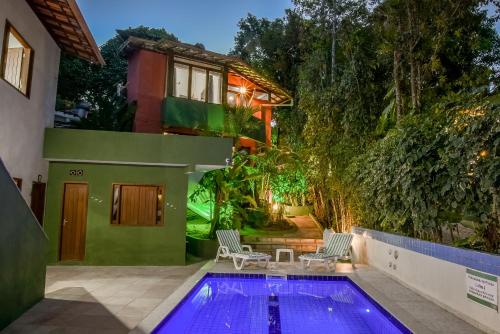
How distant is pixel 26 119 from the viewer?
8305mm

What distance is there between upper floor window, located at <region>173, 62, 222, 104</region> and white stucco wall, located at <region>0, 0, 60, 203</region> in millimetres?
5071

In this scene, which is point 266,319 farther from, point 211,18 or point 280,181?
point 211,18

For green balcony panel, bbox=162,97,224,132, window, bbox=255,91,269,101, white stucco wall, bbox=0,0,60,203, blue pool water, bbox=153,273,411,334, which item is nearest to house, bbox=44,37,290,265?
white stucco wall, bbox=0,0,60,203

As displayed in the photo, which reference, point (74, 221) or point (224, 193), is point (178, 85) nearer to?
point (224, 193)

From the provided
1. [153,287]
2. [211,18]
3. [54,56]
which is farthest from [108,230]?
[211,18]

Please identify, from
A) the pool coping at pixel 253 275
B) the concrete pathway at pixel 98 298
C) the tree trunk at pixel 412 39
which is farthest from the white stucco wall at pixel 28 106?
the tree trunk at pixel 412 39

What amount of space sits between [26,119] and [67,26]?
2560mm

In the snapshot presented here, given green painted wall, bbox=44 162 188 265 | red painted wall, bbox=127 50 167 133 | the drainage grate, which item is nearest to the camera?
the drainage grate

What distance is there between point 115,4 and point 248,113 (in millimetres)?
126038

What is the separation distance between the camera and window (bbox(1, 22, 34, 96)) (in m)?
7.23

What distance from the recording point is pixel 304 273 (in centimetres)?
870

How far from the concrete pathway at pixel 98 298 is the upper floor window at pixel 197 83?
25.5 ft

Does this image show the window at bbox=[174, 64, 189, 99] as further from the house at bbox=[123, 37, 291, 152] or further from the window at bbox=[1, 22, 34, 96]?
the window at bbox=[1, 22, 34, 96]

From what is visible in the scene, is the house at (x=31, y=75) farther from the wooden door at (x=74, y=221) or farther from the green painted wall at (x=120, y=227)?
the wooden door at (x=74, y=221)
